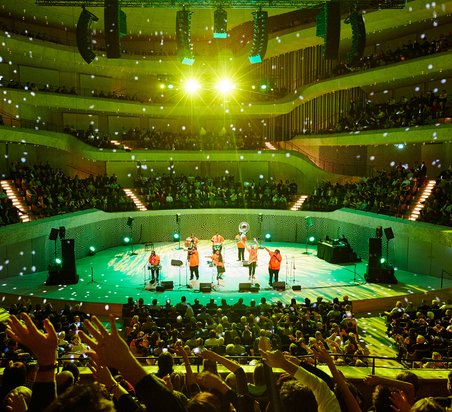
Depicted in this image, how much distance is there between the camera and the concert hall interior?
17688mm

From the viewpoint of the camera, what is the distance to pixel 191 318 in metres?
12.6

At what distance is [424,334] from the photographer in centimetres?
1127

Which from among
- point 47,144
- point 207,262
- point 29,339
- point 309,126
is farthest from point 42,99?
point 29,339

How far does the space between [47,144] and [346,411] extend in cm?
2580

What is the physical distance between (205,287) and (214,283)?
1349 mm

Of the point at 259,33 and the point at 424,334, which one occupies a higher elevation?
the point at 259,33

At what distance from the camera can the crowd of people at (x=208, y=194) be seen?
96.0ft

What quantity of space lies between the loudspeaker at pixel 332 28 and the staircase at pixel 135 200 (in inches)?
648

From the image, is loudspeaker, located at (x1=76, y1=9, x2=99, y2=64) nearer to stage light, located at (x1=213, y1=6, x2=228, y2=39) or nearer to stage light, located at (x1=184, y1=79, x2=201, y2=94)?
stage light, located at (x1=213, y1=6, x2=228, y2=39)

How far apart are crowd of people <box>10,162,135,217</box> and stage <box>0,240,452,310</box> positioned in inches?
116

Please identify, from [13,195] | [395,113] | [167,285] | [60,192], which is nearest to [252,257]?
[167,285]

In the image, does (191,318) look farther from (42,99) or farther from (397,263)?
(42,99)

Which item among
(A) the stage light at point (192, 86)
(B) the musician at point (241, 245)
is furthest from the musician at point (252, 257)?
(A) the stage light at point (192, 86)

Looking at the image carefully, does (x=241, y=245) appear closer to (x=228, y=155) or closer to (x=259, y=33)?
(x=259, y=33)
